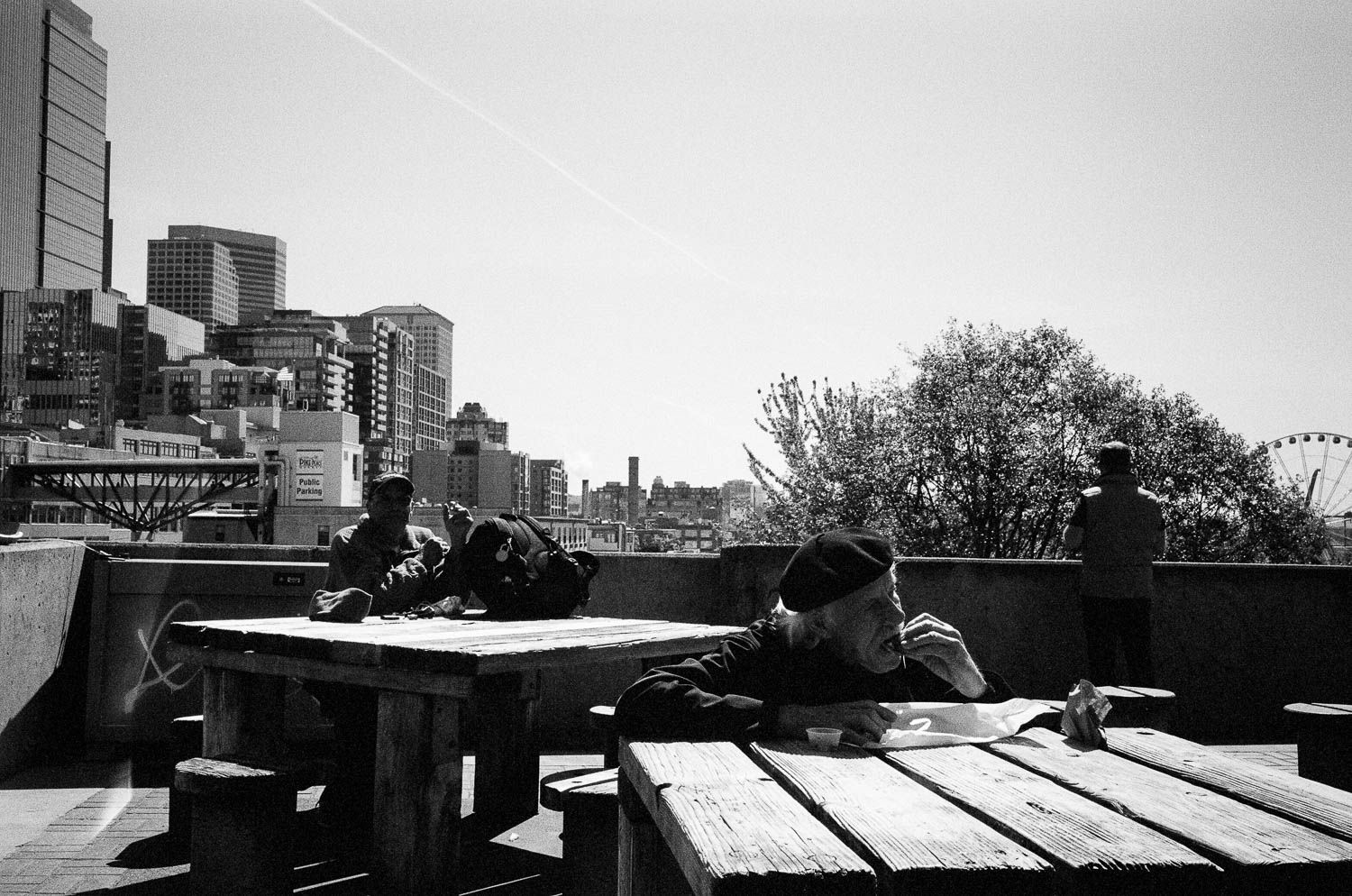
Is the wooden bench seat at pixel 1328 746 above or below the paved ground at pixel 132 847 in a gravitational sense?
above

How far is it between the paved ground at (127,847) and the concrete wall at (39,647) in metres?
0.31

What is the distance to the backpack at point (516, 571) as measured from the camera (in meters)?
5.28

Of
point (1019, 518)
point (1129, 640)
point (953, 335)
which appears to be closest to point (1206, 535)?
point (1019, 518)

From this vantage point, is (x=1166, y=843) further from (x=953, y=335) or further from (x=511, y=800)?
(x=953, y=335)

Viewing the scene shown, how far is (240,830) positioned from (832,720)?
2.24m

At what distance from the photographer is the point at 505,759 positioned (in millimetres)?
5707

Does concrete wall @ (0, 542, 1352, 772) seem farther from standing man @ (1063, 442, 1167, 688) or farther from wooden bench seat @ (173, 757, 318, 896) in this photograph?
wooden bench seat @ (173, 757, 318, 896)

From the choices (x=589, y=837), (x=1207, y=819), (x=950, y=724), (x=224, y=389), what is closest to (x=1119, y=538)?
(x=589, y=837)

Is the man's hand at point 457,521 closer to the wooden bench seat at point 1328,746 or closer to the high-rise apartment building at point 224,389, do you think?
the wooden bench seat at point 1328,746

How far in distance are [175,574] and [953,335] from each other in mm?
41717

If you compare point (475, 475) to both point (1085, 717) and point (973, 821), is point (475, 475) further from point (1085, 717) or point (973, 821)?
point (973, 821)

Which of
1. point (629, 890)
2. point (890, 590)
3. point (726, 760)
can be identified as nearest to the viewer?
point (726, 760)

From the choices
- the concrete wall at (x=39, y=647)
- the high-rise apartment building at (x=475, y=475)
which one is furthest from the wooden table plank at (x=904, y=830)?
the high-rise apartment building at (x=475, y=475)

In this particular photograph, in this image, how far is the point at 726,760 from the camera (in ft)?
7.40
